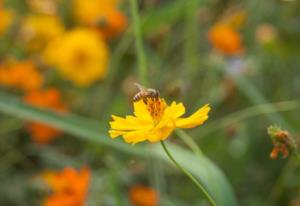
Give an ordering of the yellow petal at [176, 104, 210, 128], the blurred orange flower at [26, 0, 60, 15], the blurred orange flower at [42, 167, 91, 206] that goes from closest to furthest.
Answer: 1. the yellow petal at [176, 104, 210, 128]
2. the blurred orange flower at [42, 167, 91, 206]
3. the blurred orange flower at [26, 0, 60, 15]

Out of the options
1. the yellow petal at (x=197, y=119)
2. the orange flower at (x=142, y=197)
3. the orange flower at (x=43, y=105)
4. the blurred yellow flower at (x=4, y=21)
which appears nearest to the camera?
the yellow petal at (x=197, y=119)

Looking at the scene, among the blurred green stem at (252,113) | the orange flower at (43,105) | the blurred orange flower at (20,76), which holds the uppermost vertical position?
the blurred orange flower at (20,76)

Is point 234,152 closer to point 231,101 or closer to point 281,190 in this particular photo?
point 281,190

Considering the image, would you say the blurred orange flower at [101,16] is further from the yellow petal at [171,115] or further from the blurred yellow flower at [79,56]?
the yellow petal at [171,115]

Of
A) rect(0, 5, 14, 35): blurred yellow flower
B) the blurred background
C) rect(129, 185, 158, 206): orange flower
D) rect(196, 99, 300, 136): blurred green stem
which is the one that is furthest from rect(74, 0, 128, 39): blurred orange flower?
rect(129, 185, 158, 206): orange flower

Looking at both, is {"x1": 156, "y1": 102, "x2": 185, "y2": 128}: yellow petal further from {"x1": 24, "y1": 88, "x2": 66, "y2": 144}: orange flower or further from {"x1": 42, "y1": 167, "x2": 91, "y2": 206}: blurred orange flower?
{"x1": 24, "y1": 88, "x2": 66, "y2": 144}: orange flower

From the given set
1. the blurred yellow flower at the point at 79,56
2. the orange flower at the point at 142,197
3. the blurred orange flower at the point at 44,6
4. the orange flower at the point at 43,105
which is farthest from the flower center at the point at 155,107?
the blurred orange flower at the point at 44,6

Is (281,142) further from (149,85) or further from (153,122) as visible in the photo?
(149,85)

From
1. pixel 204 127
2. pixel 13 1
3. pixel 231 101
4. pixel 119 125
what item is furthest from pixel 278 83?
pixel 119 125
